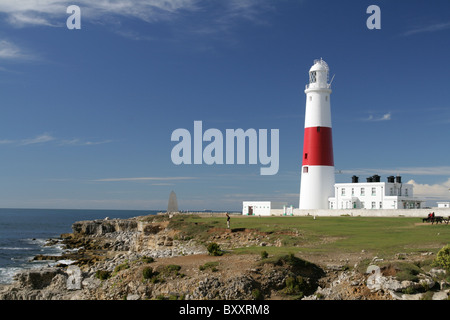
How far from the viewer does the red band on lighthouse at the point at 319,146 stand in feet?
200

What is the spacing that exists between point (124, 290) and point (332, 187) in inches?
1740

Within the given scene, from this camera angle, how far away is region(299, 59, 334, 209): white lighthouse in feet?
200

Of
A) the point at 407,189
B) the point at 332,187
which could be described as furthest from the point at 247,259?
the point at 407,189

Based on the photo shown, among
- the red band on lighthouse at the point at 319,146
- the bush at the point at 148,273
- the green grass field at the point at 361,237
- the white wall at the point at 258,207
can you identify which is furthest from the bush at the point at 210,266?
the white wall at the point at 258,207

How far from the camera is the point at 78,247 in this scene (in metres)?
70.9

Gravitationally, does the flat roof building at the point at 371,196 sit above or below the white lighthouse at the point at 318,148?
below

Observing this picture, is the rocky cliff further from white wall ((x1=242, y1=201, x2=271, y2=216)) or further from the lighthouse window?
white wall ((x1=242, y1=201, x2=271, y2=216))

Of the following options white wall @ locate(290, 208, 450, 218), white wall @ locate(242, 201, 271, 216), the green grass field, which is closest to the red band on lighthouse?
white wall @ locate(290, 208, 450, 218)

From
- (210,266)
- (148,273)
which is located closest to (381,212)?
(210,266)

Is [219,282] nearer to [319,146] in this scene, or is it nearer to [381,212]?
[381,212]

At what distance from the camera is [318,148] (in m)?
60.9

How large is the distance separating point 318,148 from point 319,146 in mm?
303

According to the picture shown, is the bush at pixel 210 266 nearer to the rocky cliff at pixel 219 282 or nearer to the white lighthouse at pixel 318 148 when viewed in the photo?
the rocky cliff at pixel 219 282
